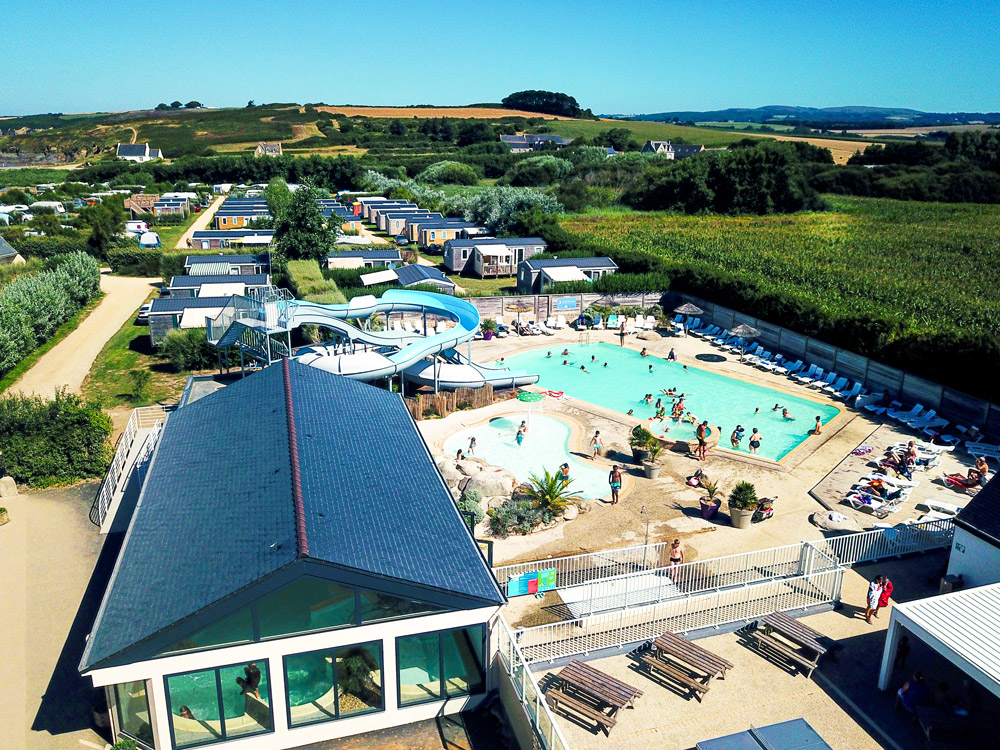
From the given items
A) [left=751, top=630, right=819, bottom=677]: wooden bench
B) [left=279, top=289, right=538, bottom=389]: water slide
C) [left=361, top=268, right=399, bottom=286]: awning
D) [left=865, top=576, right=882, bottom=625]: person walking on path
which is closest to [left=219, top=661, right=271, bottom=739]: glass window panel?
[left=751, top=630, right=819, bottom=677]: wooden bench

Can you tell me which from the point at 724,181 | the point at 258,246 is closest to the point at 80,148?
the point at 258,246

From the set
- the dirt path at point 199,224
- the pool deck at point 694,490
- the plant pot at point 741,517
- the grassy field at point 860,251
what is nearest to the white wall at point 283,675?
the pool deck at point 694,490

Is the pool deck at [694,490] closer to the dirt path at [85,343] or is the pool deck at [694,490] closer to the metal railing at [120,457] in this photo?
the metal railing at [120,457]

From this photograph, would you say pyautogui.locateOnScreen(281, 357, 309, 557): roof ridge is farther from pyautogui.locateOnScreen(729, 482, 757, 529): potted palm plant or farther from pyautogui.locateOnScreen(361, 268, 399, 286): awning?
pyautogui.locateOnScreen(361, 268, 399, 286): awning

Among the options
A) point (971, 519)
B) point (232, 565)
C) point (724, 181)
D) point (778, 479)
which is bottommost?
point (778, 479)

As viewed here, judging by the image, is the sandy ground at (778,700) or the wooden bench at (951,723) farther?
the sandy ground at (778,700)

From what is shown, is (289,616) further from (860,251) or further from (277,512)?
(860,251)

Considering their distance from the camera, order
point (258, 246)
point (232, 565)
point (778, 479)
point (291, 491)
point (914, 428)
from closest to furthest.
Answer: point (232, 565)
point (291, 491)
point (778, 479)
point (914, 428)
point (258, 246)

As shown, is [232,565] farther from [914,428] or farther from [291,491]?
[914,428]
